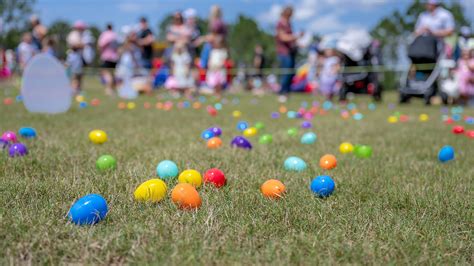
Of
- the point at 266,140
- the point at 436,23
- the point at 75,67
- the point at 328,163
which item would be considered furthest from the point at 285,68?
the point at 328,163

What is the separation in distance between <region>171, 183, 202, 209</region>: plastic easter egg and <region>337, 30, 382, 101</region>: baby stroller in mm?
9458

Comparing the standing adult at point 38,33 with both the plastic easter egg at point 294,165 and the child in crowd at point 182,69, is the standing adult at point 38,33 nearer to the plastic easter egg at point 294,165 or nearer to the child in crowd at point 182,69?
the child in crowd at point 182,69

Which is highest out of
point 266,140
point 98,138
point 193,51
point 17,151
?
point 193,51

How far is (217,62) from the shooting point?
41.0 ft

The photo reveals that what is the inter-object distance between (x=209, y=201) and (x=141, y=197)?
34 cm

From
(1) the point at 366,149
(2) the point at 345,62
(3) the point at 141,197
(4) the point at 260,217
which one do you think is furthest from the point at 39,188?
(2) the point at 345,62

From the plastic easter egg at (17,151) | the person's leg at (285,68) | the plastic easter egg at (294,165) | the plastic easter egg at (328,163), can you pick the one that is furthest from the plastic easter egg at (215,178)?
the person's leg at (285,68)

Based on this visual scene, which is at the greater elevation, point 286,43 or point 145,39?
point 145,39

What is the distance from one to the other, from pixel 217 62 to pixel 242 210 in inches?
419

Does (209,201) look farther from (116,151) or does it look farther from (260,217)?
(116,151)

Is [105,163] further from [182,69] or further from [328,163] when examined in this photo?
[182,69]

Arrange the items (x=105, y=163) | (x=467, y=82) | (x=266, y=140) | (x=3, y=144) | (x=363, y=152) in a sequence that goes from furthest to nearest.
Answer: (x=467, y=82) → (x=266, y=140) → (x=363, y=152) → (x=3, y=144) → (x=105, y=163)

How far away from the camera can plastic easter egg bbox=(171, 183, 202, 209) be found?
2.10 meters

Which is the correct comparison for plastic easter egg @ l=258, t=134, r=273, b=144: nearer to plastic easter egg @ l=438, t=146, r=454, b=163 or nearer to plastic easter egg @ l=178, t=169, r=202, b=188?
plastic easter egg @ l=438, t=146, r=454, b=163
